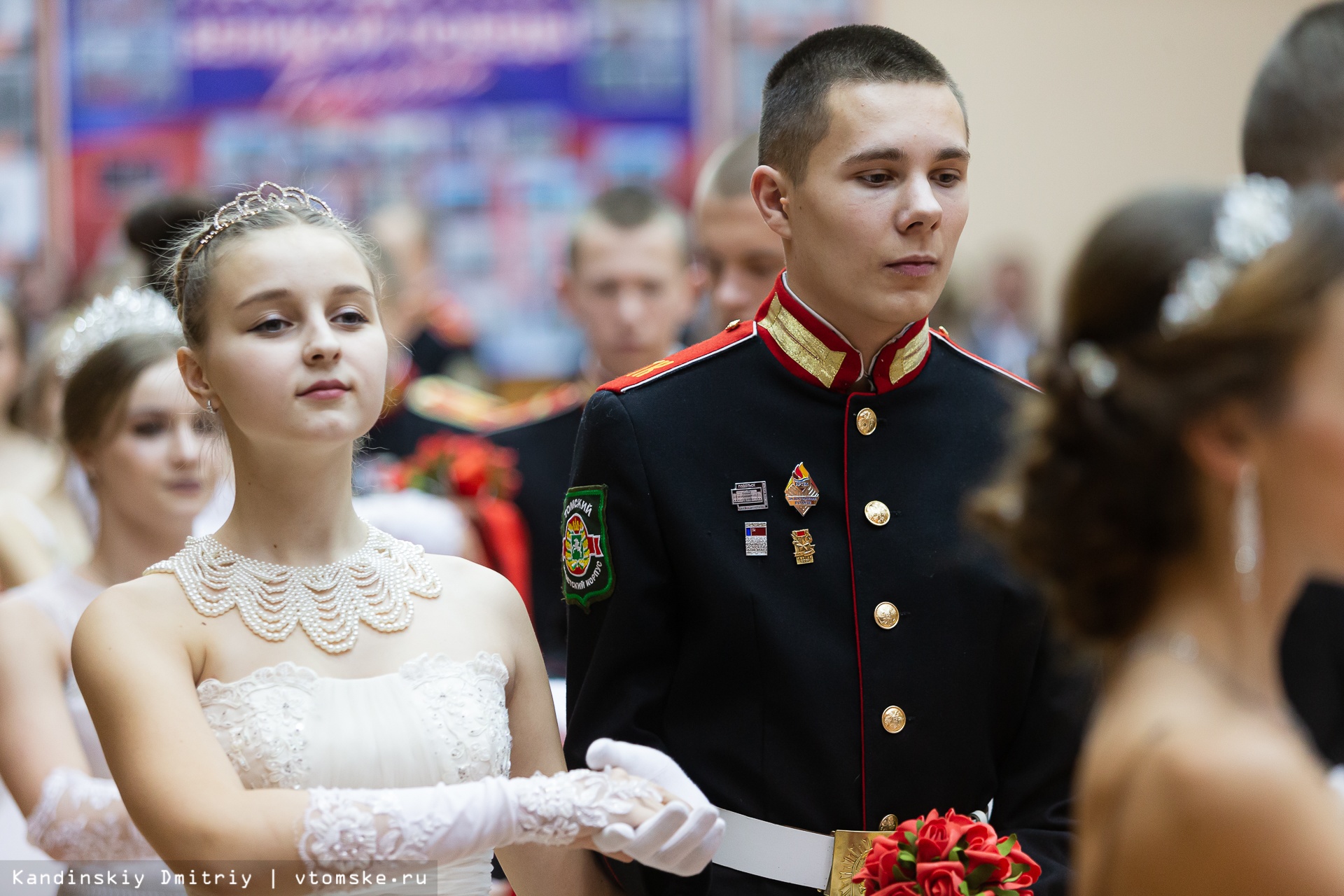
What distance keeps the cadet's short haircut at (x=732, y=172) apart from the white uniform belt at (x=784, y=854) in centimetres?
143

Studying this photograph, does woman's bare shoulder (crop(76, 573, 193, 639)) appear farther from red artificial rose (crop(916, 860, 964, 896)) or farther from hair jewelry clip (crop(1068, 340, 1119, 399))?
hair jewelry clip (crop(1068, 340, 1119, 399))

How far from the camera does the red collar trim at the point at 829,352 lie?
2.04 metres

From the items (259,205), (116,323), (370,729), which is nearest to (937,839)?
(370,729)

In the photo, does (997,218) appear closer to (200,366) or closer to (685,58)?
(685,58)

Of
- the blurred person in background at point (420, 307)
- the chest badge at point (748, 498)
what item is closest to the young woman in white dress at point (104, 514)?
the chest badge at point (748, 498)

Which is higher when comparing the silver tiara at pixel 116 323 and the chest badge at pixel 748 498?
the silver tiara at pixel 116 323

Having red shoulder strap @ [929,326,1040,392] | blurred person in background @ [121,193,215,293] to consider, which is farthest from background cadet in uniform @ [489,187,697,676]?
red shoulder strap @ [929,326,1040,392]

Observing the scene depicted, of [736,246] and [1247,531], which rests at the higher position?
[736,246]

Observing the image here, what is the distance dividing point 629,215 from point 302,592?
221 cm

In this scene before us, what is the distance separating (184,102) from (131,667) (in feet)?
21.9

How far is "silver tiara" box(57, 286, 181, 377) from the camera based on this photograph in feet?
9.32

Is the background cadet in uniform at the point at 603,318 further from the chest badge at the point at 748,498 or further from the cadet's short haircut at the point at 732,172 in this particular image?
the chest badge at the point at 748,498

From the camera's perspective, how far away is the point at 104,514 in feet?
A: 8.89

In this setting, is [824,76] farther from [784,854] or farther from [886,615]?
[784,854]
